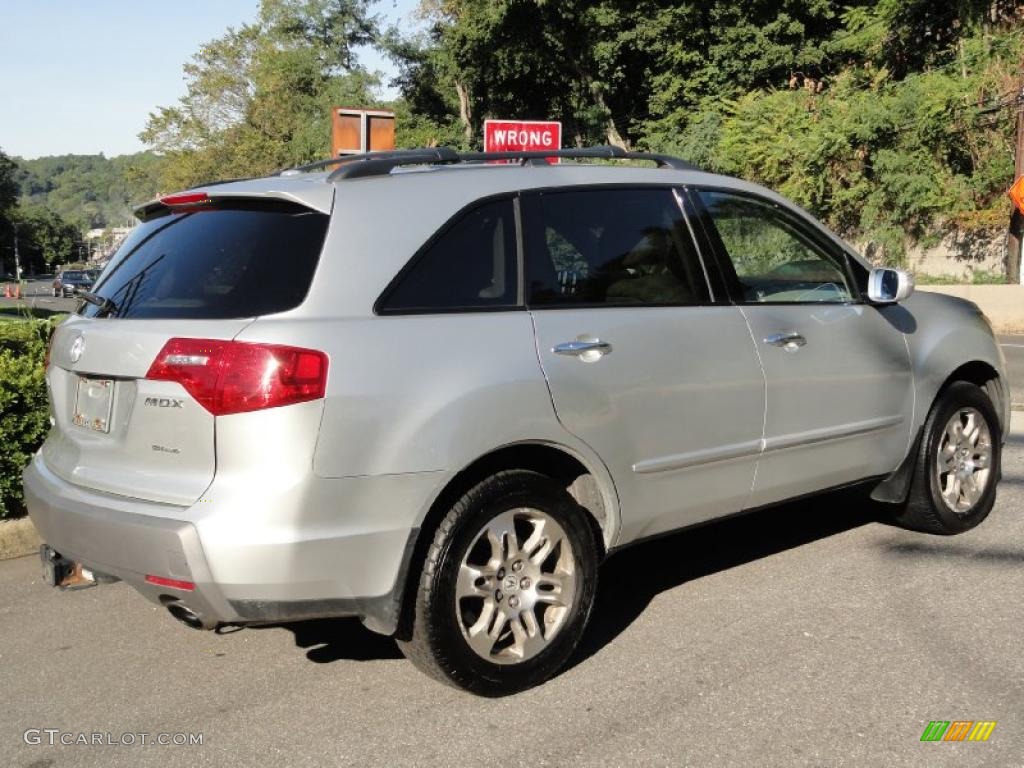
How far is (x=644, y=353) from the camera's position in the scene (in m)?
3.76

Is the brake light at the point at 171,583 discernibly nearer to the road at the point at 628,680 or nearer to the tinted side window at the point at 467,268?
the road at the point at 628,680

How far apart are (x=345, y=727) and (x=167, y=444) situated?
1.10 m

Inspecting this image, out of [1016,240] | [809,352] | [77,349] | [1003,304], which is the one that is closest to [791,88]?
[1016,240]

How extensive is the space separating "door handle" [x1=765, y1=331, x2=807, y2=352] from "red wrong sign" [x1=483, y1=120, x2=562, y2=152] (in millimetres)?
6141

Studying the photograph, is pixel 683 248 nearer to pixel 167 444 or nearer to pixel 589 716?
pixel 589 716

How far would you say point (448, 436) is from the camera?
3.18 meters

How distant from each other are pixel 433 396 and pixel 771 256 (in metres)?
2.19

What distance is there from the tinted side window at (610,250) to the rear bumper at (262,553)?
1044 millimetres

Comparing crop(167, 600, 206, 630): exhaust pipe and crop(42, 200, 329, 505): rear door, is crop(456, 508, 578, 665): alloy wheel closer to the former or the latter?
crop(167, 600, 206, 630): exhaust pipe

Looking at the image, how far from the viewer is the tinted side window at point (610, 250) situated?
370cm

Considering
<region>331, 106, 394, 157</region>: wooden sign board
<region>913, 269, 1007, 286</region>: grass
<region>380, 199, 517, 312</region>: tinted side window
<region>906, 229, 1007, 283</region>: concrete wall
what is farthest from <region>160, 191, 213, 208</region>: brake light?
<region>906, 229, 1007, 283</region>: concrete wall

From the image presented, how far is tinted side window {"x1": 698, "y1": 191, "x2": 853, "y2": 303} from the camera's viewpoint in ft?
14.1

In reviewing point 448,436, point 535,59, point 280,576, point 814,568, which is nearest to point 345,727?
point 280,576

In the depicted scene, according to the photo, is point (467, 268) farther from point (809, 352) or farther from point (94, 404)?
point (809, 352)
